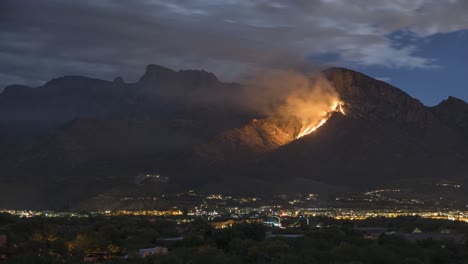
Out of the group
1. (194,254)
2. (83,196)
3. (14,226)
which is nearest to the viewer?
(194,254)

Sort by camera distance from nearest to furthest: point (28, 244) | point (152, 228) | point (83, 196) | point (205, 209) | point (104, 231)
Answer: point (28, 244) < point (104, 231) < point (152, 228) < point (205, 209) < point (83, 196)

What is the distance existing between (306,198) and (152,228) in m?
93.4

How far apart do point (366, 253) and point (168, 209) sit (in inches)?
4429

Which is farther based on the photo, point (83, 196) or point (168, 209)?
point (83, 196)

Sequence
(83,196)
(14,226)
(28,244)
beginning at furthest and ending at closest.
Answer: (83,196), (14,226), (28,244)

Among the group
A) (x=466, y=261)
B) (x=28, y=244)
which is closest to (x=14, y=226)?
(x=28, y=244)

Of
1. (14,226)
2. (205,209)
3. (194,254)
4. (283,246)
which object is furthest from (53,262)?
(205,209)

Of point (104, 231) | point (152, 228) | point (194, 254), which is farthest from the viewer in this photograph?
point (152, 228)

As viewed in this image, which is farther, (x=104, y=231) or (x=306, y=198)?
(x=306, y=198)

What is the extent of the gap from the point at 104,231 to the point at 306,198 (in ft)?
379

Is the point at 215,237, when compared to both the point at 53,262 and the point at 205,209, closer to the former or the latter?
the point at 53,262

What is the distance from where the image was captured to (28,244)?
69.6 meters

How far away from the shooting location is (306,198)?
Answer: 19250 cm

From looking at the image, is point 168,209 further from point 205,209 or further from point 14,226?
point 14,226
